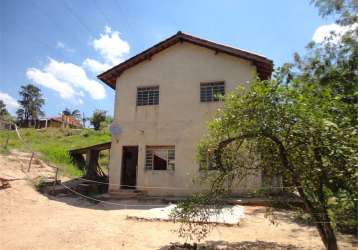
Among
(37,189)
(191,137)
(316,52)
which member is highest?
(316,52)

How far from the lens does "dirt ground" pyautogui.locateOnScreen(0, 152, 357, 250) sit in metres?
7.64

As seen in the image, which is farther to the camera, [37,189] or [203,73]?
[203,73]

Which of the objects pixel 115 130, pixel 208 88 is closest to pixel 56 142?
pixel 115 130

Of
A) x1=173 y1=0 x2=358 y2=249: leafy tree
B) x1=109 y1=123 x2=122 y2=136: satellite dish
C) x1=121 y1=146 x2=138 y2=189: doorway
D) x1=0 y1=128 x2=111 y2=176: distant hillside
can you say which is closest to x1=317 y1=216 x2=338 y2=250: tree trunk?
x1=173 y1=0 x2=358 y2=249: leafy tree

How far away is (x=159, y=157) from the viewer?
52.2 feet

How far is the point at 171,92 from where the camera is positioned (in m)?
15.8

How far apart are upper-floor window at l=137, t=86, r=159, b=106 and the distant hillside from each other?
660cm

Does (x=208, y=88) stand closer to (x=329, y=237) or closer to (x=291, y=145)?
(x=291, y=145)

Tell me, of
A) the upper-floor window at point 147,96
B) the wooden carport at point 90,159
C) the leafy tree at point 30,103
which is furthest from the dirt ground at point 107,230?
the leafy tree at point 30,103

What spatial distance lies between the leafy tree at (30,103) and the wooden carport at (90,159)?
1923 inches

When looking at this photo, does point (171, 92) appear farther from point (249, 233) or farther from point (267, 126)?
point (267, 126)

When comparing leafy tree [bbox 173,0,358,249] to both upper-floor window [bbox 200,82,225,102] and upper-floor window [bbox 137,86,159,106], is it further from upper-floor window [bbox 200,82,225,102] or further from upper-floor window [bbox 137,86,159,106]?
upper-floor window [bbox 137,86,159,106]

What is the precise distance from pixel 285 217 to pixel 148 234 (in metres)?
5.22

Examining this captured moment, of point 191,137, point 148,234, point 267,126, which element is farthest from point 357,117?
point 191,137
